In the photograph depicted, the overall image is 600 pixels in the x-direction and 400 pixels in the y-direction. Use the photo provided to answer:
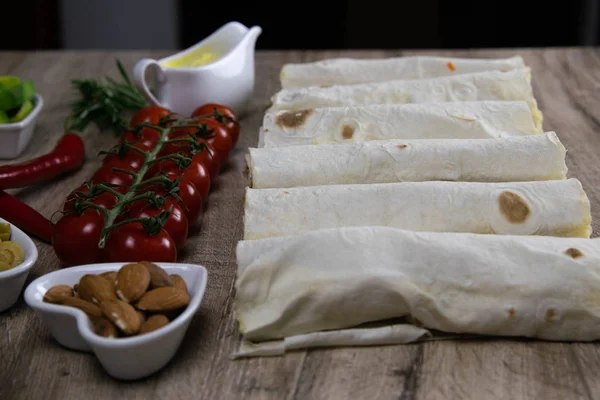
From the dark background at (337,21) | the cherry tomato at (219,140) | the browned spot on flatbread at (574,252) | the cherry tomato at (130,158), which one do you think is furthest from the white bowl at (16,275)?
the dark background at (337,21)

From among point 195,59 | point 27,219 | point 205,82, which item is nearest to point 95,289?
point 27,219

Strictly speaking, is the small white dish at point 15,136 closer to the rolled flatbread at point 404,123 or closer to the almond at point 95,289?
the rolled flatbread at point 404,123

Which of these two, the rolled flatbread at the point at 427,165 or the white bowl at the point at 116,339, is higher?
the rolled flatbread at the point at 427,165

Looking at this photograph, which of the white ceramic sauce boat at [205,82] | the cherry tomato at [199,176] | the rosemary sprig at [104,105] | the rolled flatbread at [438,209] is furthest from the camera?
the rosemary sprig at [104,105]

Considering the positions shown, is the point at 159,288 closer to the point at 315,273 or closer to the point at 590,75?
the point at 315,273

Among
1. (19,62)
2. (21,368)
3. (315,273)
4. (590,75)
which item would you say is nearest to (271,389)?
(315,273)
